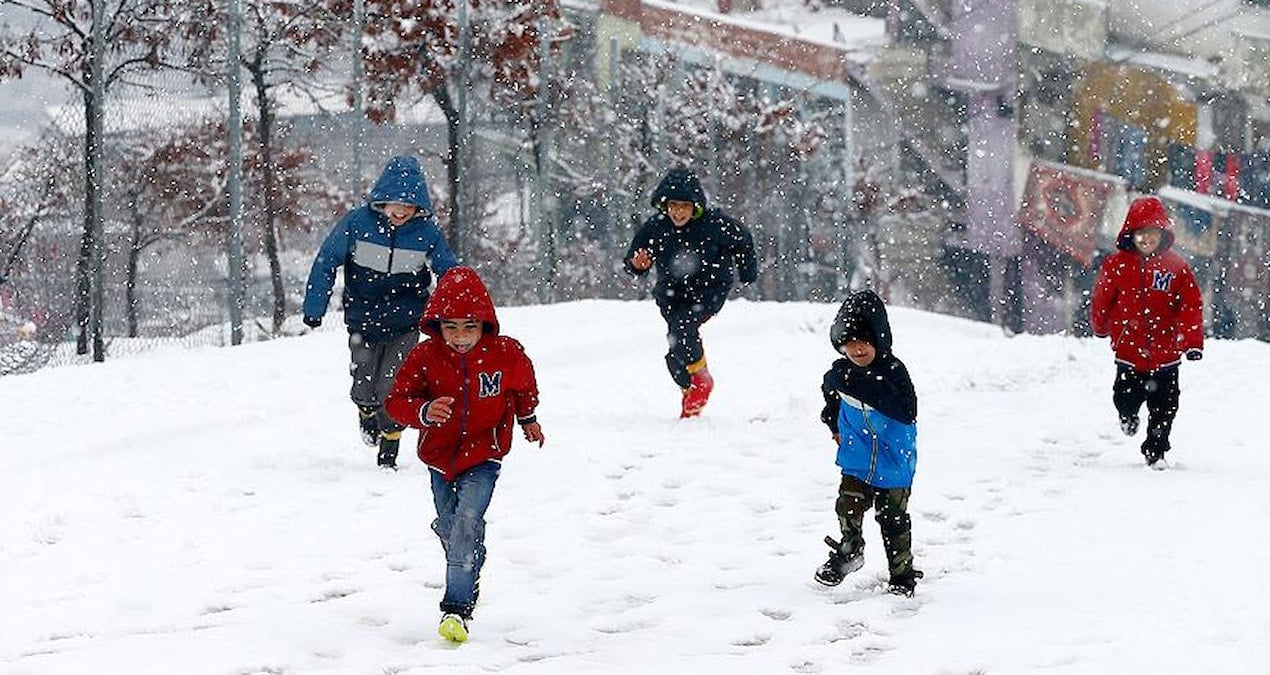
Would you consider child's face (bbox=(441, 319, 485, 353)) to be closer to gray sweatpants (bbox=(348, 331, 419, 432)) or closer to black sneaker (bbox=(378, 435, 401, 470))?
gray sweatpants (bbox=(348, 331, 419, 432))

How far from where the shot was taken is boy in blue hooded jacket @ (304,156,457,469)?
27.0ft

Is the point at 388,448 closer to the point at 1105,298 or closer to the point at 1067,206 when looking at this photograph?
the point at 1105,298

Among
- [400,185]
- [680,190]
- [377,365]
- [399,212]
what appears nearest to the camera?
[400,185]

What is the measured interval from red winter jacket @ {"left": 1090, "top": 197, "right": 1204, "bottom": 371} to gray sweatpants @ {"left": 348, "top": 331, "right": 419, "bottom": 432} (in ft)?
13.9

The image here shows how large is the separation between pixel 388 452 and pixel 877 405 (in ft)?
12.6

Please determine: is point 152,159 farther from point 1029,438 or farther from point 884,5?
point 884,5

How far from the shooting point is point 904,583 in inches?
231

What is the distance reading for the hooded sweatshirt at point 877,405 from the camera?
5.80 metres

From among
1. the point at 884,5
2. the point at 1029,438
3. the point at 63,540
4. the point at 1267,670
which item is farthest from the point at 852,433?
the point at 884,5

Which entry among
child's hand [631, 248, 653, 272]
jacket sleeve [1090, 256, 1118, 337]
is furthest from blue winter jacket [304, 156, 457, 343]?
jacket sleeve [1090, 256, 1118, 337]

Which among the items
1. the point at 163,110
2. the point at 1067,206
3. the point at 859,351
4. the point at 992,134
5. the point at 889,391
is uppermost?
the point at 992,134

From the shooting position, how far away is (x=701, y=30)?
4312 centimetres

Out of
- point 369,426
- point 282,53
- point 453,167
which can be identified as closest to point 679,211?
point 369,426

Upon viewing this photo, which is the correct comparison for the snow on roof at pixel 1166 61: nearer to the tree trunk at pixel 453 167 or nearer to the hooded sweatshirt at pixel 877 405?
the tree trunk at pixel 453 167
